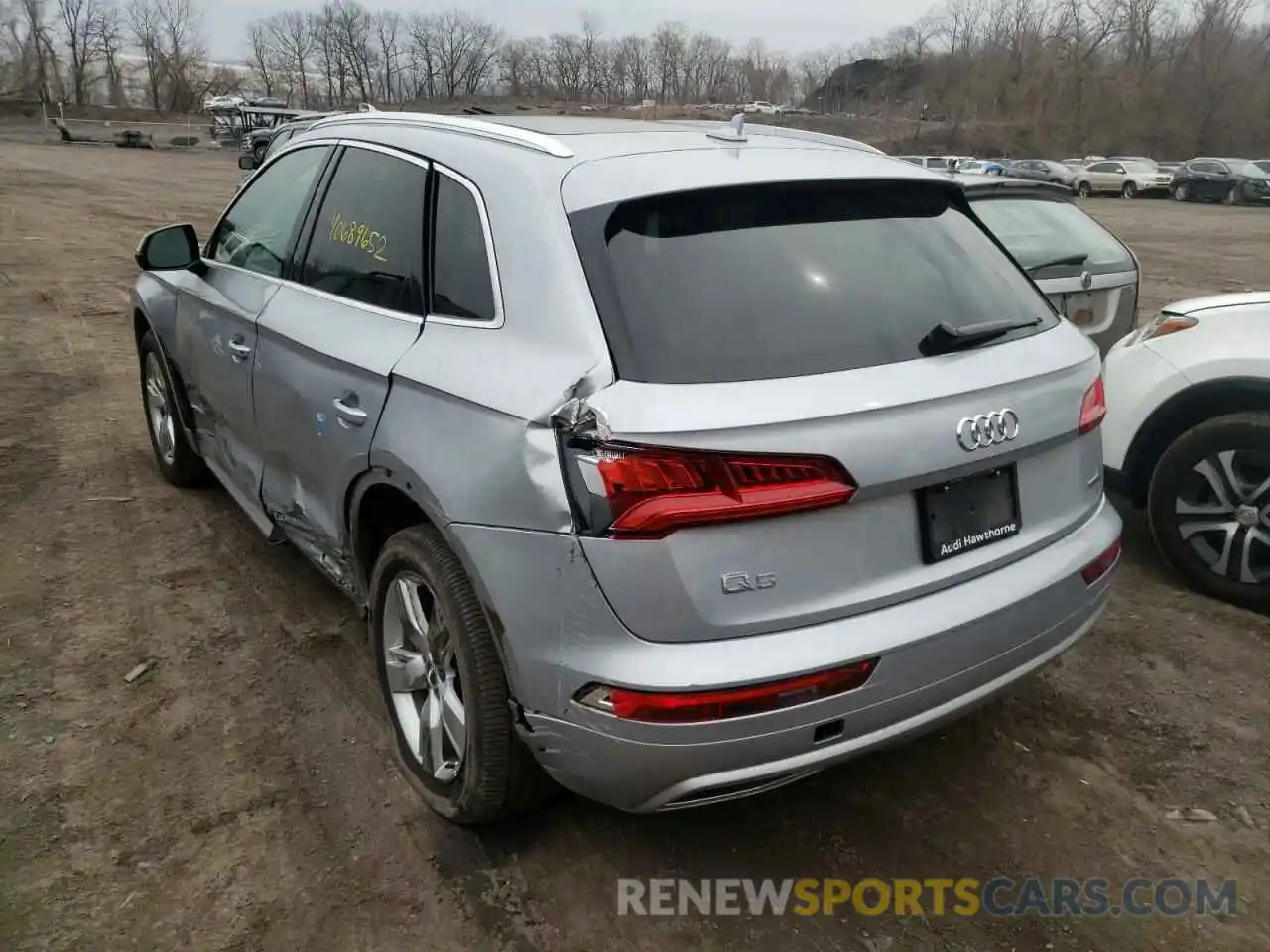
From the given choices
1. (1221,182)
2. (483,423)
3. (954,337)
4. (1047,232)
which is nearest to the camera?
(483,423)

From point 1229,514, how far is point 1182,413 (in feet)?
1.53

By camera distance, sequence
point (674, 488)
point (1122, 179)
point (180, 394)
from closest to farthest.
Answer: point (674, 488), point (180, 394), point (1122, 179)

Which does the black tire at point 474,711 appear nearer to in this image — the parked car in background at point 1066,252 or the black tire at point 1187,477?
the black tire at point 1187,477

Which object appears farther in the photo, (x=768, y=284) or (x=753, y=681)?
(x=768, y=284)

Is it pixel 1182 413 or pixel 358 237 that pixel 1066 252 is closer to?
pixel 1182 413

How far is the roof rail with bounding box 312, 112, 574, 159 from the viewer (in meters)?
2.69

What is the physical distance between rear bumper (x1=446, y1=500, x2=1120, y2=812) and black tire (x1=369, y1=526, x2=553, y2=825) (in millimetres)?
126

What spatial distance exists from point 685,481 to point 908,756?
5.13 feet

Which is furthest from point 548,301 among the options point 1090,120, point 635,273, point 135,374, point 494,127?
point 1090,120

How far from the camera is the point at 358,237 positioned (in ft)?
10.7

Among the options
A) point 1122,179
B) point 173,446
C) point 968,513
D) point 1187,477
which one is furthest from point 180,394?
point 1122,179

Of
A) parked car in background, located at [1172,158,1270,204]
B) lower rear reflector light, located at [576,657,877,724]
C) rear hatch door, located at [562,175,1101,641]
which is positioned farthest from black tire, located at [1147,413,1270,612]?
parked car in background, located at [1172,158,1270,204]

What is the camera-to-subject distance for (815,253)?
2535 mm

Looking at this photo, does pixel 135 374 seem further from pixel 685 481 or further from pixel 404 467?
pixel 685 481
